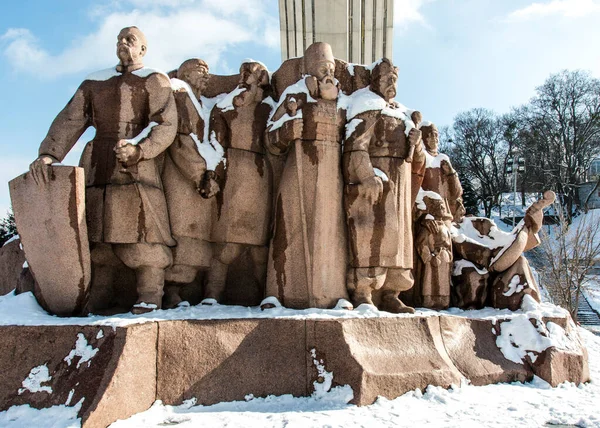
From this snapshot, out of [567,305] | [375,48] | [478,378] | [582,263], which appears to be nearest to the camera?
[478,378]

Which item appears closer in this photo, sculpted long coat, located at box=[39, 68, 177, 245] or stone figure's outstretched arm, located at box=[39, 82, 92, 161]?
sculpted long coat, located at box=[39, 68, 177, 245]

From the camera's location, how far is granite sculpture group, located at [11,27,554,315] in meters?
4.61

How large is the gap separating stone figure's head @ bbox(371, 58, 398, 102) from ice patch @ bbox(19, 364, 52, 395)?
364 centimetres

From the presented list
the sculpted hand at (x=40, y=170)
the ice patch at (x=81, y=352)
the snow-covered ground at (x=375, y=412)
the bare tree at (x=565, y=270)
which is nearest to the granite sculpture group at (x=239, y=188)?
the sculpted hand at (x=40, y=170)

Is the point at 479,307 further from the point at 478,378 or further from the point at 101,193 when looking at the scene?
the point at 101,193

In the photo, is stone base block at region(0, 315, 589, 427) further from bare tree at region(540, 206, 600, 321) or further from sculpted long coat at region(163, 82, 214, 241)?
bare tree at region(540, 206, 600, 321)

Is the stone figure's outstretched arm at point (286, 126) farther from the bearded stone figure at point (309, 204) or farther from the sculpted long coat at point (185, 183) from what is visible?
the sculpted long coat at point (185, 183)

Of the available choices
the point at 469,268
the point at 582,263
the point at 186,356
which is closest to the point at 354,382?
the point at 186,356

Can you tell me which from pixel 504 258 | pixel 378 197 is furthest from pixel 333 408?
pixel 504 258

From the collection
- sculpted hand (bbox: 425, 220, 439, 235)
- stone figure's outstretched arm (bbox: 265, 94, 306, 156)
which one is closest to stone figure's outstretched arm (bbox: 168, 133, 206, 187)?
stone figure's outstretched arm (bbox: 265, 94, 306, 156)

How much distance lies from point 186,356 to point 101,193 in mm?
1600

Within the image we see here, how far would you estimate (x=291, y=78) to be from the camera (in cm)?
550

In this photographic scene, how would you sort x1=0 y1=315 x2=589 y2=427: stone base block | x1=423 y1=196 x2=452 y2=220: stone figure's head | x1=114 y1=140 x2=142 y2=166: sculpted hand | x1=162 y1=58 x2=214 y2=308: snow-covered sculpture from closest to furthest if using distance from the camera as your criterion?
x1=0 y1=315 x2=589 y2=427: stone base block → x1=114 y1=140 x2=142 y2=166: sculpted hand → x1=162 y1=58 x2=214 y2=308: snow-covered sculpture → x1=423 y1=196 x2=452 y2=220: stone figure's head

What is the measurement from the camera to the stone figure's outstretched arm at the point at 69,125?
15.6 feet
